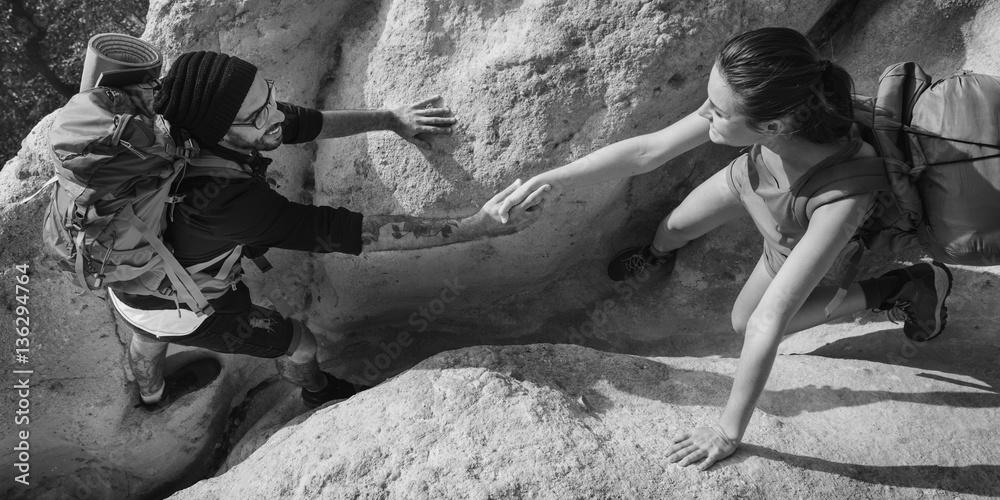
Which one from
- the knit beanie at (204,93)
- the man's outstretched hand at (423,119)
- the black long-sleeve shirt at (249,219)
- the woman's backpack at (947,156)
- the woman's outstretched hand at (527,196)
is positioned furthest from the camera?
the man's outstretched hand at (423,119)

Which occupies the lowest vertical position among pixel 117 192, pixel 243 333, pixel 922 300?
pixel 922 300

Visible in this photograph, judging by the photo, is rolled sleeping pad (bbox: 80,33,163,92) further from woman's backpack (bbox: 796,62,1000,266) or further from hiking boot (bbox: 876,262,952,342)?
hiking boot (bbox: 876,262,952,342)

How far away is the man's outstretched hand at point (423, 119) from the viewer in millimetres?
2641

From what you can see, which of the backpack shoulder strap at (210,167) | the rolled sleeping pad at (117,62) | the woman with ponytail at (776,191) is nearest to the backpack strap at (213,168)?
the backpack shoulder strap at (210,167)

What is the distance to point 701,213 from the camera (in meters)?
2.63

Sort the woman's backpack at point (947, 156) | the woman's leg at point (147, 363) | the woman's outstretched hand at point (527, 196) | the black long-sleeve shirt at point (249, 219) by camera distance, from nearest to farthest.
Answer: the woman's backpack at point (947, 156) < the black long-sleeve shirt at point (249, 219) < the woman's outstretched hand at point (527, 196) < the woman's leg at point (147, 363)

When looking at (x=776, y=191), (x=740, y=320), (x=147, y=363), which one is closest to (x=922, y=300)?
(x=740, y=320)

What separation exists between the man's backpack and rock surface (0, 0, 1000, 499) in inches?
30.1

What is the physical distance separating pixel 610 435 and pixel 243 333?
1.48m

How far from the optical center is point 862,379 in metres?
2.48

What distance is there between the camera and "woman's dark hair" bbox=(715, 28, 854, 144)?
1.75 metres

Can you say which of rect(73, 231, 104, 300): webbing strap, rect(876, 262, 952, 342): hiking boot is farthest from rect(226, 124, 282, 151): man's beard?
rect(876, 262, 952, 342): hiking boot

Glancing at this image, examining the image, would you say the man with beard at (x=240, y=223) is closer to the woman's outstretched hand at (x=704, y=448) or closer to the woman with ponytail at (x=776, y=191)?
the woman with ponytail at (x=776, y=191)

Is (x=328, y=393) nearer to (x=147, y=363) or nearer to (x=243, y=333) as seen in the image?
(x=243, y=333)
